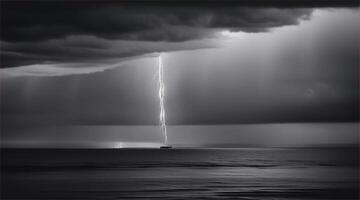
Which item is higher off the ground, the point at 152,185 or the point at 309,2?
the point at 152,185

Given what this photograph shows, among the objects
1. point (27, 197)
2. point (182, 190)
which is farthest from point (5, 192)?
point (182, 190)

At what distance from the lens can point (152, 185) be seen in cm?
2206

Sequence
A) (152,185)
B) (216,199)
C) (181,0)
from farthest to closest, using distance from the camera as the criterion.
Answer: (152,185)
(216,199)
(181,0)

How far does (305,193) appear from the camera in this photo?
63.5ft

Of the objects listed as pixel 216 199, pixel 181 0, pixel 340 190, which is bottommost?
pixel 181 0

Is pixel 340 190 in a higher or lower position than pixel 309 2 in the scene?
higher

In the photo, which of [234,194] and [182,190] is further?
[182,190]

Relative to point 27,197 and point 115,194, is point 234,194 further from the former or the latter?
point 27,197

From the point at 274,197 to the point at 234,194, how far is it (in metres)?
1.57

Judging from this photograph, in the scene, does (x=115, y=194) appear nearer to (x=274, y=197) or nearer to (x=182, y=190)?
(x=182, y=190)

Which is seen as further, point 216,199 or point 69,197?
point 69,197

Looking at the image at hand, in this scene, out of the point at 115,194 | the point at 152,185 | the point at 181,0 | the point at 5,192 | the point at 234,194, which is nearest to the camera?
the point at 181,0

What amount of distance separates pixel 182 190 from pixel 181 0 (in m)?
15.5

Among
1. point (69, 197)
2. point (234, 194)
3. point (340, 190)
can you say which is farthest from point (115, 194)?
point (340, 190)
